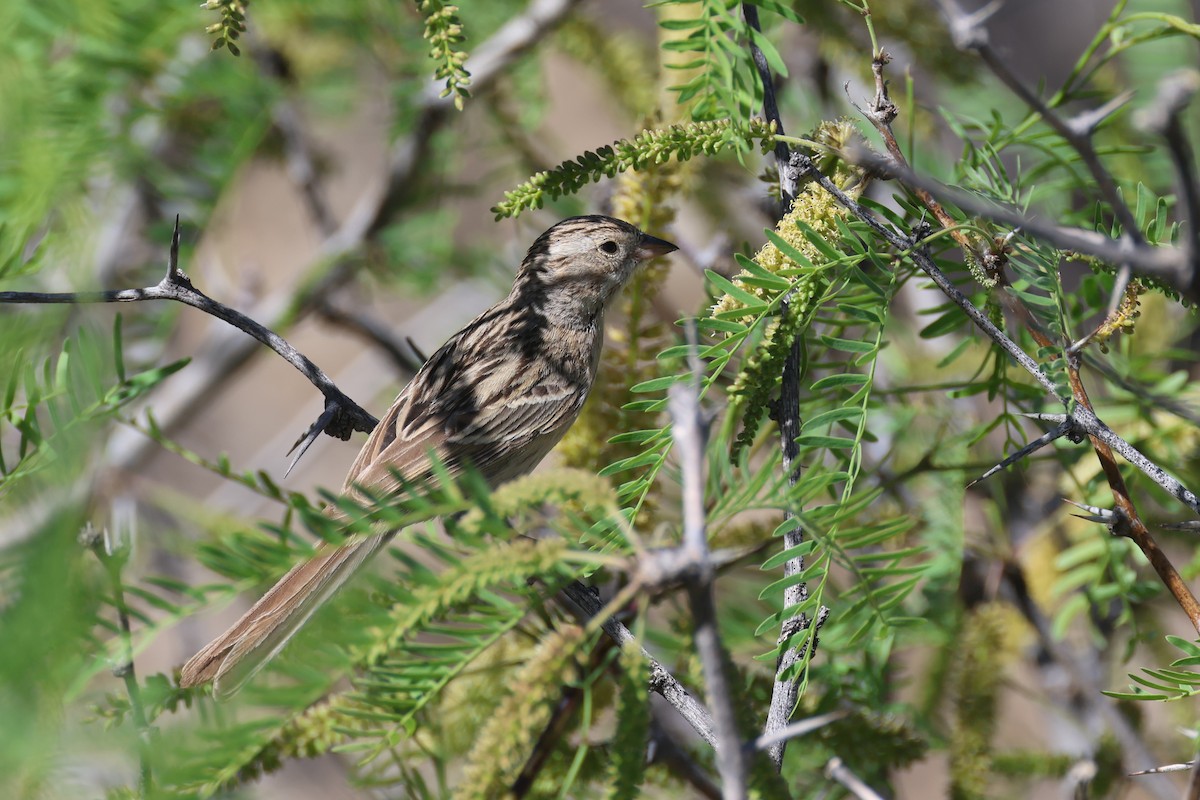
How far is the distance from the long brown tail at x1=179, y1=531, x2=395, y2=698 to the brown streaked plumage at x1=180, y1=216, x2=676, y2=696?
35 cm

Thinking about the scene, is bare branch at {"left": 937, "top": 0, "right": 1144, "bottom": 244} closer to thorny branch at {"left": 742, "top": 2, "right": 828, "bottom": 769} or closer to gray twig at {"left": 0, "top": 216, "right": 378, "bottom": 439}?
thorny branch at {"left": 742, "top": 2, "right": 828, "bottom": 769}

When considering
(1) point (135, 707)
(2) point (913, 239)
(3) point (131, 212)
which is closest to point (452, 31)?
(2) point (913, 239)

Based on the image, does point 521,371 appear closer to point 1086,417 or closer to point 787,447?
point 787,447

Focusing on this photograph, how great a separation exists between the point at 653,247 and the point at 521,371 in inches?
27.7

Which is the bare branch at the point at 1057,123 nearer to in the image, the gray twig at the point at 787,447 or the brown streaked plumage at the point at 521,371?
the gray twig at the point at 787,447

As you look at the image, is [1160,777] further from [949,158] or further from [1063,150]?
[949,158]

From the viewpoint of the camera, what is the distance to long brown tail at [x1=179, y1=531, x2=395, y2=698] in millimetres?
1858

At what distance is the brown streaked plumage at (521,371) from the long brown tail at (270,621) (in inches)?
13.8

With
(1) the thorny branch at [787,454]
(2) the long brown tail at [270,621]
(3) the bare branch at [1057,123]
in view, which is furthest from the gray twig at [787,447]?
(2) the long brown tail at [270,621]

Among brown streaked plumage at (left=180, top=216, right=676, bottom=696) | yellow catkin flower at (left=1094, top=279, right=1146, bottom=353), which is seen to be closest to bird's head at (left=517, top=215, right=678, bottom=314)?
brown streaked plumage at (left=180, top=216, right=676, bottom=696)

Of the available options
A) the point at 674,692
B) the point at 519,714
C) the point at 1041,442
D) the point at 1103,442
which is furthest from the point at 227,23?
the point at 1103,442

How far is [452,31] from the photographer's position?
1.55 meters

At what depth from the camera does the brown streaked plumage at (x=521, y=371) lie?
3182 mm

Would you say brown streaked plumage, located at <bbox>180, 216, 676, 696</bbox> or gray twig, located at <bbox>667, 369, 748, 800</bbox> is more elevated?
brown streaked plumage, located at <bbox>180, 216, 676, 696</bbox>
